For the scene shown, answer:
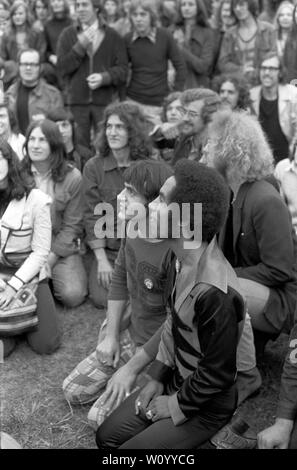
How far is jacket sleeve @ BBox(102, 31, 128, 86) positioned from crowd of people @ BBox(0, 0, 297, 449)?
0.5 inches

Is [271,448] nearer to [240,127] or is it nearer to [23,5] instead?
[240,127]

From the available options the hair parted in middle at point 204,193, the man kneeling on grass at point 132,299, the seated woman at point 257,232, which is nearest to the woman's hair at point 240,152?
the seated woman at point 257,232

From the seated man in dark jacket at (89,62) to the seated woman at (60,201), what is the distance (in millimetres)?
1650

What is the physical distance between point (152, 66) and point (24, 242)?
2927mm

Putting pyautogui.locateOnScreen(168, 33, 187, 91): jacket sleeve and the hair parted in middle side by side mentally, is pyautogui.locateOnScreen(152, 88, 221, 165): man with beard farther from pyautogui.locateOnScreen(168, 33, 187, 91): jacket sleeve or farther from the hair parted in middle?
the hair parted in middle

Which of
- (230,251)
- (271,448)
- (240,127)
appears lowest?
(271,448)

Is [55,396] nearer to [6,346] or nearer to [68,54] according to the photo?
[6,346]

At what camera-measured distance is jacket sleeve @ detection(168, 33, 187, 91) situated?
600cm

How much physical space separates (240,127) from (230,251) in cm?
60

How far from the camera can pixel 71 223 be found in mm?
4312

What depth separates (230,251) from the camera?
327cm

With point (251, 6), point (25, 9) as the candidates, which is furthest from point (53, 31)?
point (251, 6)

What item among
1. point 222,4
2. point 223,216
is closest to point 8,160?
point 223,216

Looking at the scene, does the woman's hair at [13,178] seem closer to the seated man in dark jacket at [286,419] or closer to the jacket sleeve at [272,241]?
the jacket sleeve at [272,241]
